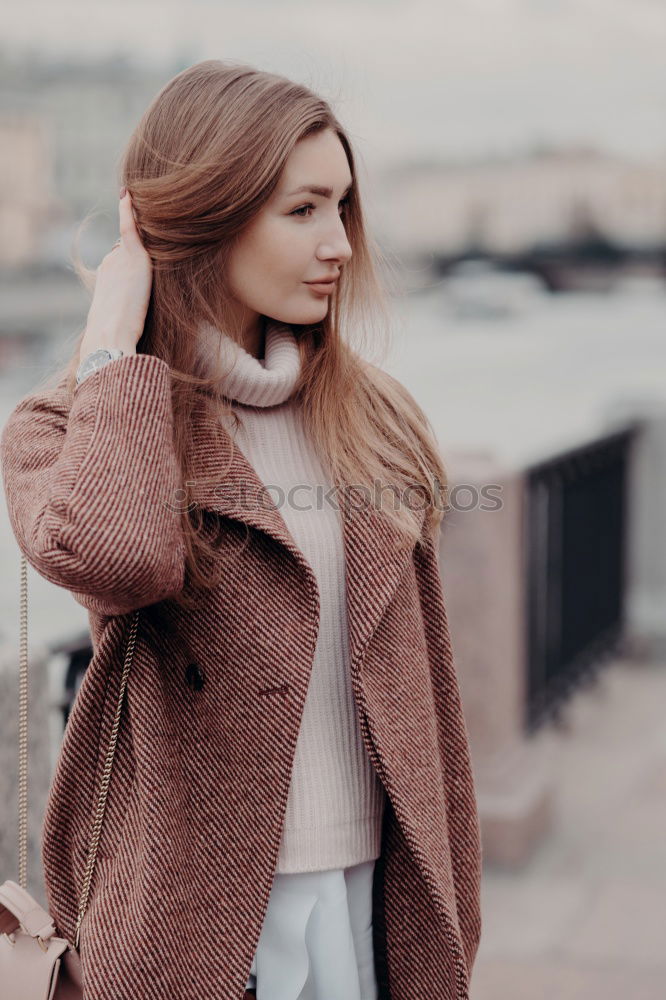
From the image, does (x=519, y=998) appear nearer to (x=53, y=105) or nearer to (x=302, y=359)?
(x=302, y=359)

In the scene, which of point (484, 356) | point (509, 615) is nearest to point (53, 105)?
point (484, 356)

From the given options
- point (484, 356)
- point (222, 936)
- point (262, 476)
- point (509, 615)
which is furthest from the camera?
point (484, 356)

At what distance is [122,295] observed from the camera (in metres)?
1.81

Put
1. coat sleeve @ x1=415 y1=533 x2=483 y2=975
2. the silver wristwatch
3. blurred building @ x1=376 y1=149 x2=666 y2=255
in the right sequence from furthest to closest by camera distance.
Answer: blurred building @ x1=376 y1=149 x2=666 y2=255, coat sleeve @ x1=415 y1=533 x2=483 y2=975, the silver wristwatch

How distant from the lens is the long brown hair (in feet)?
5.86

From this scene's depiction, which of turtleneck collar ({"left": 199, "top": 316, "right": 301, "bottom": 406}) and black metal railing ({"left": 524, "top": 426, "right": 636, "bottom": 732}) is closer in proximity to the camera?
turtleneck collar ({"left": 199, "top": 316, "right": 301, "bottom": 406})

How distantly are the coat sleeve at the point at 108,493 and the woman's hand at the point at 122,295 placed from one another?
68 mm

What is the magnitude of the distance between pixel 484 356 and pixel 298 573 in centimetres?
4625

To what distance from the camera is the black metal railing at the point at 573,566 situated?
5520 millimetres

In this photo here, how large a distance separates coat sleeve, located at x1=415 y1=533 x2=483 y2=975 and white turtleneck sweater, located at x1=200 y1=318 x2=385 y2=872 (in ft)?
A: 0.69

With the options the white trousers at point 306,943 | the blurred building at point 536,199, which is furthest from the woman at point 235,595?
the blurred building at point 536,199

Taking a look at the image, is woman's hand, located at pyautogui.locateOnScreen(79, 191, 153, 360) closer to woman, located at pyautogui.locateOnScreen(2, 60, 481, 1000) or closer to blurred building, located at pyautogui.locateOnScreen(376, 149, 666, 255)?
woman, located at pyautogui.locateOnScreen(2, 60, 481, 1000)

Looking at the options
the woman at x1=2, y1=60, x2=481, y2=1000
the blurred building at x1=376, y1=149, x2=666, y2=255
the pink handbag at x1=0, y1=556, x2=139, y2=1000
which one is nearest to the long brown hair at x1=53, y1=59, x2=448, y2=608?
the woman at x1=2, y1=60, x2=481, y2=1000

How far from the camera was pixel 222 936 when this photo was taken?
5.79 ft
